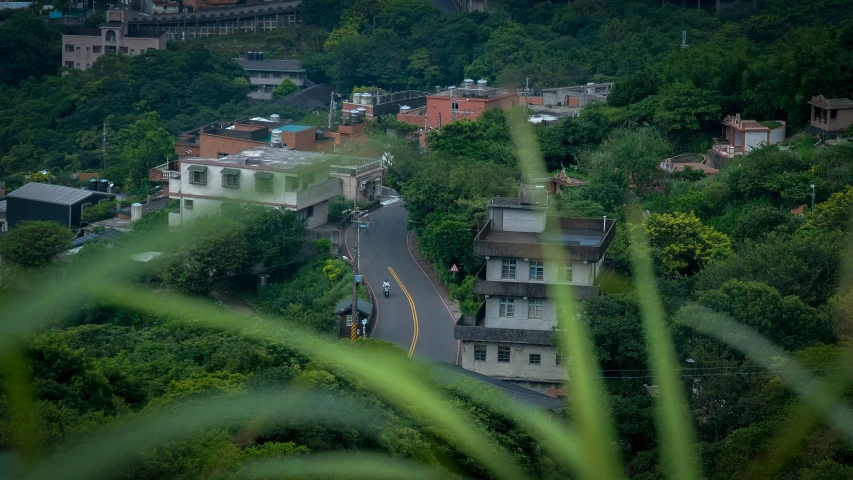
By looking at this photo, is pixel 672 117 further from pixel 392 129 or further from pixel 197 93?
pixel 197 93

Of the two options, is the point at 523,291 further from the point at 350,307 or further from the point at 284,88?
the point at 284,88

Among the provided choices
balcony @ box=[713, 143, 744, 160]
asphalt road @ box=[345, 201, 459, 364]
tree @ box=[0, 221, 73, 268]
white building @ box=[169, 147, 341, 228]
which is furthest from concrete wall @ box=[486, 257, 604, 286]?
balcony @ box=[713, 143, 744, 160]

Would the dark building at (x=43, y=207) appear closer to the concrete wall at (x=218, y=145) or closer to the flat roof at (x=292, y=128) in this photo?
the concrete wall at (x=218, y=145)

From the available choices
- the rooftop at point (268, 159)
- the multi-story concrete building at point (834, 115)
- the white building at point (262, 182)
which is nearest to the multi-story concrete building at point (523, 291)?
the white building at point (262, 182)

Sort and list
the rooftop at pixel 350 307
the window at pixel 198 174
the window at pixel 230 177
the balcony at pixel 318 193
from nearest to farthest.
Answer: the rooftop at pixel 350 307 → the window at pixel 230 177 → the window at pixel 198 174 → the balcony at pixel 318 193

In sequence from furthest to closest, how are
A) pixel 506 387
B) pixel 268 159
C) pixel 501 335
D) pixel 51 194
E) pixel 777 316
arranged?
pixel 51 194
pixel 268 159
pixel 501 335
pixel 506 387
pixel 777 316

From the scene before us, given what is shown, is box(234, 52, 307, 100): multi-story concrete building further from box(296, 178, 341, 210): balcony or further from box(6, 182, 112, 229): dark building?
box(296, 178, 341, 210): balcony

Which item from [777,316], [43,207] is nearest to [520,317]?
[777,316]
